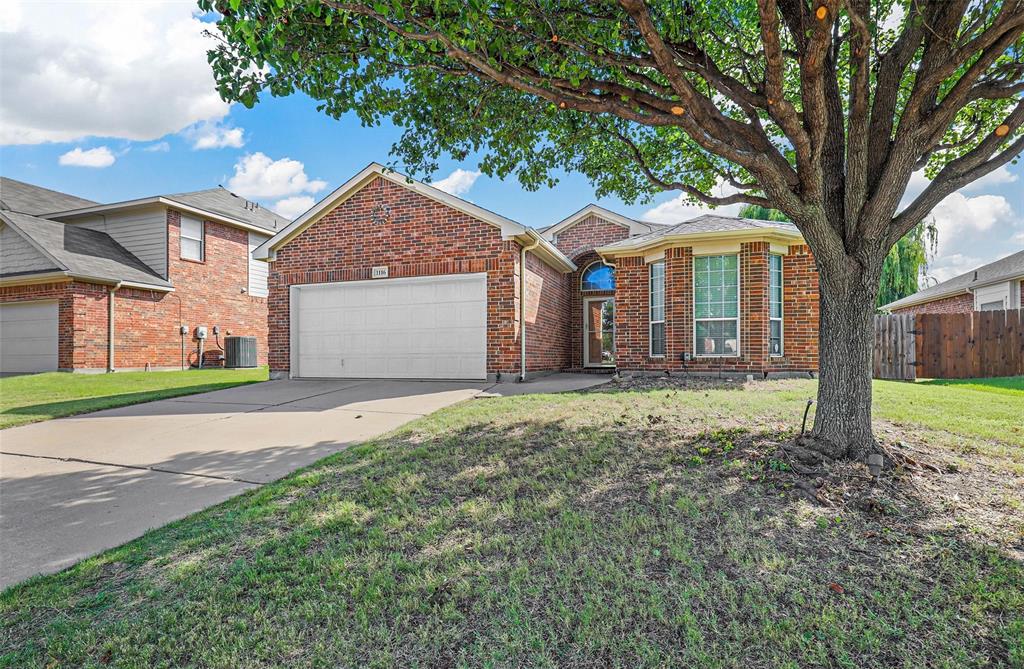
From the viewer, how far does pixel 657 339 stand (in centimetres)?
1191

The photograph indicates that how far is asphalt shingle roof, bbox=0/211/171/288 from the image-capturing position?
45.6 ft

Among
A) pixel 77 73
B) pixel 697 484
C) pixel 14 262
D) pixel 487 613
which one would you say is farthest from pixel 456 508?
pixel 14 262

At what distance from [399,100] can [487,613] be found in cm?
563

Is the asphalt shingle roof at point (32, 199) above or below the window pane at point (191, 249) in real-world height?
above

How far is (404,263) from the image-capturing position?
37.3 feet

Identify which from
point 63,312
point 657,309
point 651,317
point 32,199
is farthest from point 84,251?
point 657,309

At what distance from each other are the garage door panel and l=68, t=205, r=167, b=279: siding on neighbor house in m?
7.31

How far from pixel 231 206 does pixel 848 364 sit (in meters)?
20.5

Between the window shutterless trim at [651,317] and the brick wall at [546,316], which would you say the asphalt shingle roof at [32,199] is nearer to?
the brick wall at [546,316]

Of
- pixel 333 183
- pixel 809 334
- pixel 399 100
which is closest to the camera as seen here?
pixel 399 100

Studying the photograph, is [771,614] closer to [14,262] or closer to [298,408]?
[298,408]

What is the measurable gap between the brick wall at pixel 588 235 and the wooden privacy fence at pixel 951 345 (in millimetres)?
8118

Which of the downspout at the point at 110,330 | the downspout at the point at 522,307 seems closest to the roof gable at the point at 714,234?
the downspout at the point at 522,307

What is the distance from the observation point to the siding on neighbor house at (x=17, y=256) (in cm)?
1416
